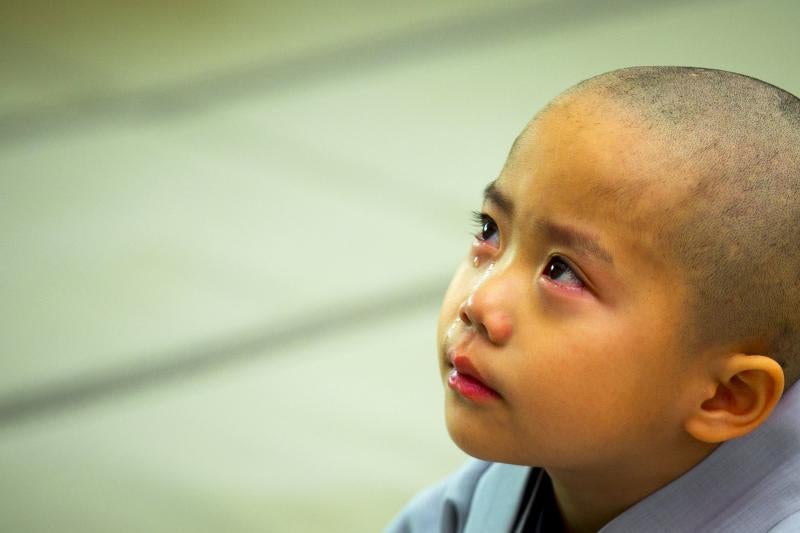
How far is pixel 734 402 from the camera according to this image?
647 millimetres

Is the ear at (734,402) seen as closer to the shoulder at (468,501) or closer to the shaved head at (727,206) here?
the shaved head at (727,206)

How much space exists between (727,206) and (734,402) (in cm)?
10

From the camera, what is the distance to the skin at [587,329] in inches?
24.6

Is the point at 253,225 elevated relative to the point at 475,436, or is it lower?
elevated

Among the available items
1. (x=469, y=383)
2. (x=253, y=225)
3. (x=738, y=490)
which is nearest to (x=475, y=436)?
(x=469, y=383)

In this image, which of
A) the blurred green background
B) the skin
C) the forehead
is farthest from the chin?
the blurred green background

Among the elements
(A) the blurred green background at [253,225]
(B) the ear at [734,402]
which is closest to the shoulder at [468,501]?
(B) the ear at [734,402]

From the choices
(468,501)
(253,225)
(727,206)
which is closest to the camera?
(727,206)

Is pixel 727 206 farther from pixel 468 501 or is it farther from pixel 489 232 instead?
pixel 468 501

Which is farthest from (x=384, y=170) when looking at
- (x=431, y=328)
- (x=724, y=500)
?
(x=724, y=500)

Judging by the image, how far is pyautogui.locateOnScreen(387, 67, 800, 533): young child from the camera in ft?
2.02

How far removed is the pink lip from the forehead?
0.25ft

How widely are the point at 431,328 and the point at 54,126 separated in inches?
23.0

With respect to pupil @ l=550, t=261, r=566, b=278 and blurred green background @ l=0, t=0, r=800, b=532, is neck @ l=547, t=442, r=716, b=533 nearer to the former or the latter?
pupil @ l=550, t=261, r=566, b=278
